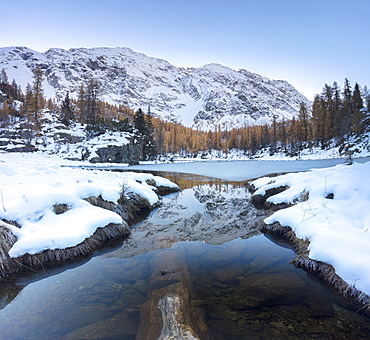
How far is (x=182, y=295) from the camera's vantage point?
332 cm

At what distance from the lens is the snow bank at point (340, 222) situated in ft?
10.4

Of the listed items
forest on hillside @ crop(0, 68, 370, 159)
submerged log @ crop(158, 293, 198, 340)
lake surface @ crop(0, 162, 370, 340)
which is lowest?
lake surface @ crop(0, 162, 370, 340)

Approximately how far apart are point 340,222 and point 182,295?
3921 mm

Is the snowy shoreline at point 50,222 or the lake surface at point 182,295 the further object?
the snowy shoreline at point 50,222

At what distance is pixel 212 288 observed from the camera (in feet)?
11.9

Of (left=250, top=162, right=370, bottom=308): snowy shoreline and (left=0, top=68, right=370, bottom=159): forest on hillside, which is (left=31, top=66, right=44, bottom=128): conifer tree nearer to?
(left=0, top=68, right=370, bottom=159): forest on hillside

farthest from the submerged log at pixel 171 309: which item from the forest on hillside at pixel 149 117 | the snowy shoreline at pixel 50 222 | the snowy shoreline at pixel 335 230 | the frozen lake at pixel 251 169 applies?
the forest on hillside at pixel 149 117

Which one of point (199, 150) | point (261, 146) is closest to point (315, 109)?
point (261, 146)

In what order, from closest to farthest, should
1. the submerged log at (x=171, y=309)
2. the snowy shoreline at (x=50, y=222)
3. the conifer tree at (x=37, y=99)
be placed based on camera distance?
the submerged log at (x=171, y=309) < the snowy shoreline at (x=50, y=222) < the conifer tree at (x=37, y=99)

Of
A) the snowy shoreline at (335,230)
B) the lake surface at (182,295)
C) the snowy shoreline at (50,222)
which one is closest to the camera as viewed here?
the lake surface at (182,295)

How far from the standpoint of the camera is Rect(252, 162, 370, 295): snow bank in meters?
3.18

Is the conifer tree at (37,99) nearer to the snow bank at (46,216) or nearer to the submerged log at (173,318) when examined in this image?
the snow bank at (46,216)

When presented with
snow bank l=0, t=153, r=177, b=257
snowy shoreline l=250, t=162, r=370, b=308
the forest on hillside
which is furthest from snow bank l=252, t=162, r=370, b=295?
the forest on hillside

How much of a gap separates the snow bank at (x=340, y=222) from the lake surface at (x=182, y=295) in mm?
541
